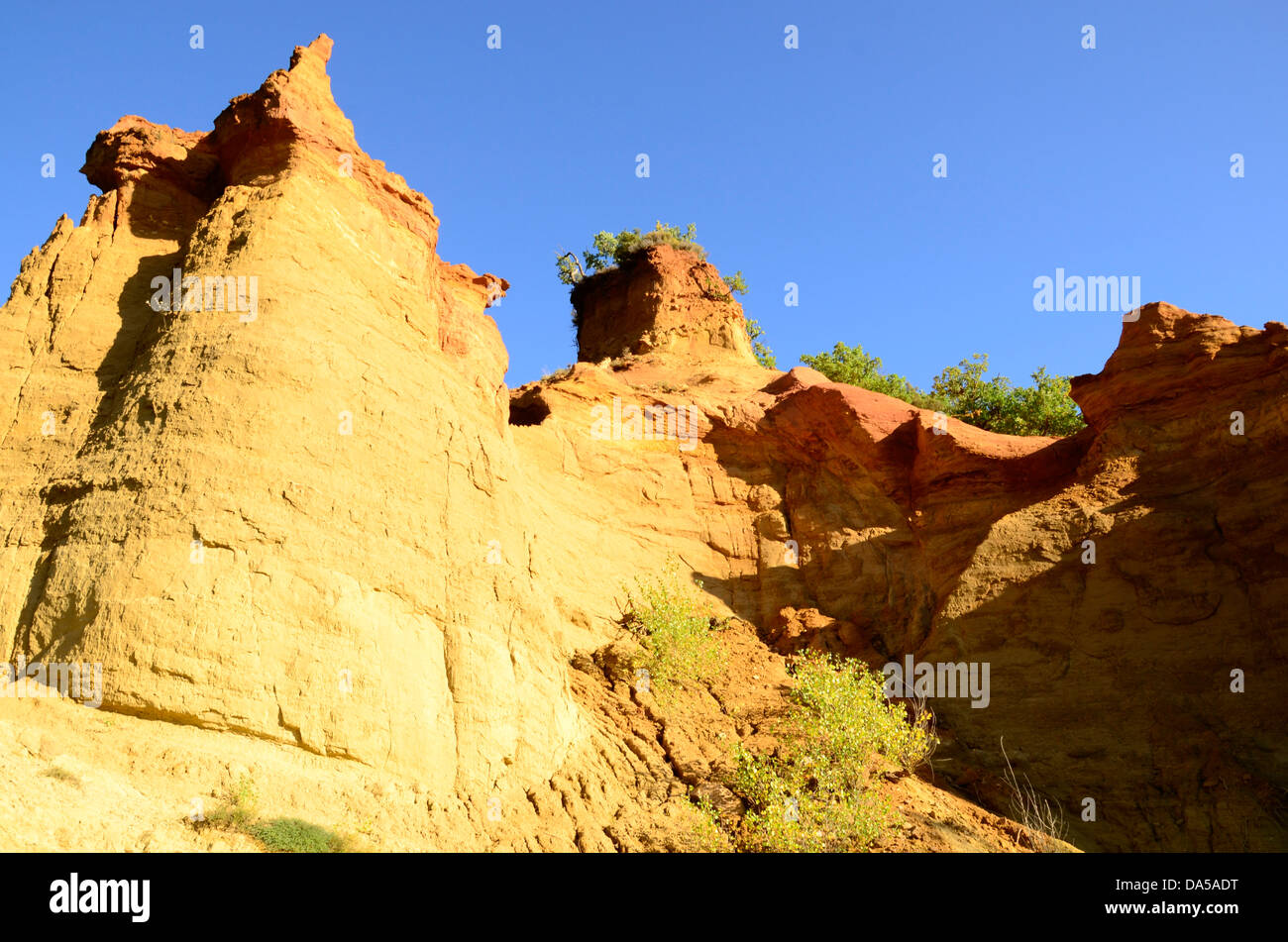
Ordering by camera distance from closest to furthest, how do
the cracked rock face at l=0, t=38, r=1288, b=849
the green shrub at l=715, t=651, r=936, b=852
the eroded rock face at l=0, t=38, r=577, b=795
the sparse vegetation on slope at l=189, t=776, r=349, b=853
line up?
the sparse vegetation on slope at l=189, t=776, r=349, b=853
the eroded rock face at l=0, t=38, r=577, b=795
the cracked rock face at l=0, t=38, r=1288, b=849
the green shrub at l=715, t=651, r=936, b=852

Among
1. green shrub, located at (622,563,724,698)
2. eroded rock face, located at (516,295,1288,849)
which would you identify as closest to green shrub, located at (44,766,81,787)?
green shrub, located at (622,563,724,698)

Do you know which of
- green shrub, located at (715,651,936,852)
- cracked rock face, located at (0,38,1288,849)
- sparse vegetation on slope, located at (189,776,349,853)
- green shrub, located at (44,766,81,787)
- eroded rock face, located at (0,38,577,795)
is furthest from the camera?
green shrub, located at (715,651,936,852)

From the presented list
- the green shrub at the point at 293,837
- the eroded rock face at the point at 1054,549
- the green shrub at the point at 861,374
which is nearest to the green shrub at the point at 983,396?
the green shrub at the point at 861,374

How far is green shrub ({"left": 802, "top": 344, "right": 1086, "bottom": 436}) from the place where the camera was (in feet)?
102

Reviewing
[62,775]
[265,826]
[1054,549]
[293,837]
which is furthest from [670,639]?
[62,775]

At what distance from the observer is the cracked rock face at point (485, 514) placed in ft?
35.1

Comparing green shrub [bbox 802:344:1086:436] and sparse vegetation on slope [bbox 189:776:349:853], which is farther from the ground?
green shrub [bbox 802:344:1086:436]

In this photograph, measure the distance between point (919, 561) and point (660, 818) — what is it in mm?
8050

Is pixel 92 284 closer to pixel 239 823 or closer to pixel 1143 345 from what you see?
pixel 239 823

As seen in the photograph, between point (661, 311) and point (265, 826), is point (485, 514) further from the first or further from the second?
point (661, 311)

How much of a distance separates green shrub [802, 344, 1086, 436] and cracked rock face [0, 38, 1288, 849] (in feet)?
39.3

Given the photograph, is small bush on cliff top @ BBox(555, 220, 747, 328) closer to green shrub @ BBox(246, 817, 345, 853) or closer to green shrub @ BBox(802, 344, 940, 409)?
green shrub @ BBox(802, 344, 940, 409)

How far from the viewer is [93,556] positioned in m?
10.4
